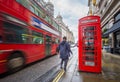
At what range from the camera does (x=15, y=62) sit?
7246mm

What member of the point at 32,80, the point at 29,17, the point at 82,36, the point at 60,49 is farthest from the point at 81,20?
A: the point at 32,80

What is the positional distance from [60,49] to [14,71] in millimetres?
2553

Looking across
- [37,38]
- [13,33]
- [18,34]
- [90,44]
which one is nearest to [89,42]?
[90,44]

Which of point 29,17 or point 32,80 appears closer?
point 32,80

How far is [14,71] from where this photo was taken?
729 centimetres

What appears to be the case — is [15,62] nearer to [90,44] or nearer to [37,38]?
[37,38]

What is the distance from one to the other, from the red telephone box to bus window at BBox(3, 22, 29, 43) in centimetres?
295

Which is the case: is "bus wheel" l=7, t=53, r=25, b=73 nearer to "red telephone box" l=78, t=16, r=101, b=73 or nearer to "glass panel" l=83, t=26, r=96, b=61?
"red telephone box" l=78, t=16, r=101, b=73

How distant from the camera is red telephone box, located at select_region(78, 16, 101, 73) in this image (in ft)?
24.3

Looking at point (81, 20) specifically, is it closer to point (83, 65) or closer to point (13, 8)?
point (83, 65)

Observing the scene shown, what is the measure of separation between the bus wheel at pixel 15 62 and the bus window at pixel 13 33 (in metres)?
0.70

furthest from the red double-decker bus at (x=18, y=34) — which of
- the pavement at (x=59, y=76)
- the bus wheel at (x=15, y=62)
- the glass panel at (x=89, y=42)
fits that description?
the glass panel at (x=89, y=42)

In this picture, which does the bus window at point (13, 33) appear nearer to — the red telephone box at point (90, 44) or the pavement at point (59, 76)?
the pavement at point (59, 76)

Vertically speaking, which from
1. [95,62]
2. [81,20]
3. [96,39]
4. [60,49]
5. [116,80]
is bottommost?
[116,80]
